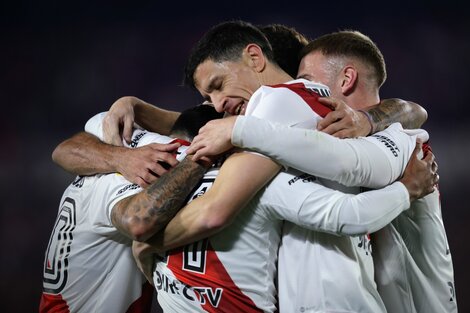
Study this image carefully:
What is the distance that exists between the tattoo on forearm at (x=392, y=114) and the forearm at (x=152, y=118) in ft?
2.47

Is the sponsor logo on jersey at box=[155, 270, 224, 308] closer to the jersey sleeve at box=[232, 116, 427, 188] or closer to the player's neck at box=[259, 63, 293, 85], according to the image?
the jersey sleeve at box=[232, 116, 427, 188]

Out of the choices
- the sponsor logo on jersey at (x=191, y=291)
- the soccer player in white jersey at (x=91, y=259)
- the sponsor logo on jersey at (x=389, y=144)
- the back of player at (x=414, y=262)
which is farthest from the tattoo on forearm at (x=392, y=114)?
the sponsor logo on jersey at (x=191, y=291)

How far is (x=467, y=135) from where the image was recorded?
143 inches

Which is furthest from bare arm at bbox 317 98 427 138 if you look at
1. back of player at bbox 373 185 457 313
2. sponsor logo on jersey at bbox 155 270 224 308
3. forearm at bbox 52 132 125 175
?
forearm at bbox 52 132 125 175

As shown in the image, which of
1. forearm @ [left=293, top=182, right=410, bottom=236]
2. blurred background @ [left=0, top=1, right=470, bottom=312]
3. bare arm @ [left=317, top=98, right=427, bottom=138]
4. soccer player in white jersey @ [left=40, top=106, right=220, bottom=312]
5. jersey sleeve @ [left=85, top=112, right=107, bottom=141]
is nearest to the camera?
forearm @ [left=293, top=182, right=410, bottom=236]

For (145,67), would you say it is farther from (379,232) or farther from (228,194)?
(228,194)

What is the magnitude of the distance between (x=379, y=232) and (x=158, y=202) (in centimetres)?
→ 61

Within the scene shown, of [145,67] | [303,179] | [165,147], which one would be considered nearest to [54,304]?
[165,147]

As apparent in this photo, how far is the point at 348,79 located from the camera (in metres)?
1.82

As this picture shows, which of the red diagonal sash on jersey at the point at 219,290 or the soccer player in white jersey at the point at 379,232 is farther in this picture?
the red diagonal sash on jersey at the point at 219,290

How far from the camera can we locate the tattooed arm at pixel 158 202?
4.76 feet

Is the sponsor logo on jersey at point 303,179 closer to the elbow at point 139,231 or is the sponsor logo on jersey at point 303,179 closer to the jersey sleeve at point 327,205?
the jersey sleeve at point 327,205

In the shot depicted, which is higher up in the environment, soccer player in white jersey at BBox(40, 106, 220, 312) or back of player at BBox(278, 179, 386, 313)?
back of player at BBox(278, 179, 386, 313)

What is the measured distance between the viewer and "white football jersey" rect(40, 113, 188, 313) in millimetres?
1777
